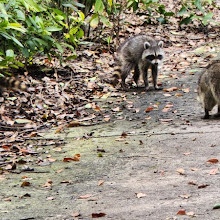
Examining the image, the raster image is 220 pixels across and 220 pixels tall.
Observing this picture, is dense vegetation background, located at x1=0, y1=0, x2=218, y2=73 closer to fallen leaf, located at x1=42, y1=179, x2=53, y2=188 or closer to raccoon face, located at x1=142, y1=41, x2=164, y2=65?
raccoon face, located at x1=142, y1=41, x2=164, y2=65

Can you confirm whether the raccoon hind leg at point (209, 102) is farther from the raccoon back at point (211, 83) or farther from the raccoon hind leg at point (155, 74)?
the raccoon hind leg at point (155, 74)

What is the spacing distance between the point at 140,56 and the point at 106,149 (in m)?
3.95

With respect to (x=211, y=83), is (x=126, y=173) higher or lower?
lower

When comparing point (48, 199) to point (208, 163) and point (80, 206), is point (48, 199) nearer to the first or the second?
point (80, 206)

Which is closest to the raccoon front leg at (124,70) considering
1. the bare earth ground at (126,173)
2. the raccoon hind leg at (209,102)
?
the bare earth ground at (126,173)

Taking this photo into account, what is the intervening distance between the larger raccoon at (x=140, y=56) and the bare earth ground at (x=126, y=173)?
2.01m

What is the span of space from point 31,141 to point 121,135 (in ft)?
3.94

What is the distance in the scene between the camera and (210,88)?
617cm

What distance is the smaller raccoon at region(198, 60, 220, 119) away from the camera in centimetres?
607

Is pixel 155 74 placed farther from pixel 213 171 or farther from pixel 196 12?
pixel 196 12

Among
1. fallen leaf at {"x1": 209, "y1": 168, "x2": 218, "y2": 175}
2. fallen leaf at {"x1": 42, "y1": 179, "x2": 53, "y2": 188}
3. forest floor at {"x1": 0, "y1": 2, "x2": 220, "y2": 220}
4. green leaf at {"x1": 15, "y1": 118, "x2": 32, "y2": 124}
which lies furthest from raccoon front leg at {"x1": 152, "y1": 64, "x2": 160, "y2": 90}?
fallen leaf at {"x1": 42, "y1": 179, "x2": 53, "y2": 188}

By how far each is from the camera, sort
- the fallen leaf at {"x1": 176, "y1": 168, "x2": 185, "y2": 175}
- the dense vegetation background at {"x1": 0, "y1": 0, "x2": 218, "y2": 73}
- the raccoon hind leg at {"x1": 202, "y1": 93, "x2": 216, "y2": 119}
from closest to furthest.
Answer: the fallen leaf at {"x1": 176, "y1": 168, "x2": 185, "y2": 175} → the raccoon hind leg at {"x1": 202, "y1": 93, "x2": 216, "y2": 119} → the dense vegetation background at {"x1": 0, "y1": 0, "x2": 218, "y2": 73}

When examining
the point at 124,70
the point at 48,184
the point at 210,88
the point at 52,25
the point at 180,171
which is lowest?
the point at 48,184

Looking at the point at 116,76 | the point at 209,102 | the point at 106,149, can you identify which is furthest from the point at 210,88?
the point at 116,76
